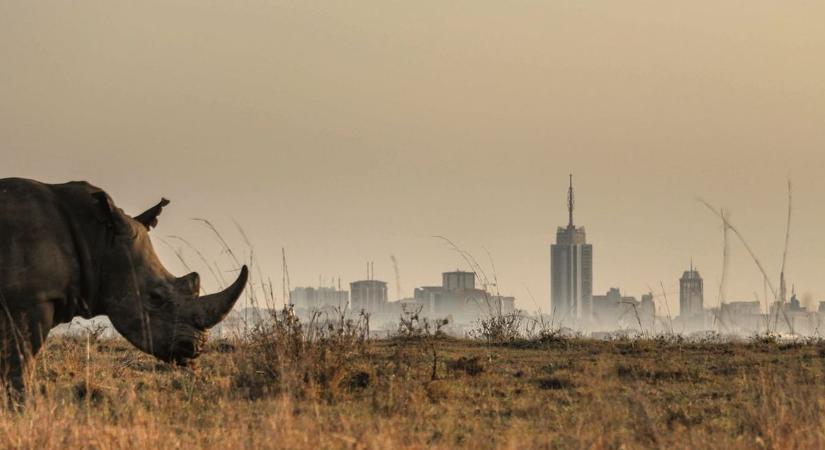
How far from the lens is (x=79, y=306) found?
1047 cm

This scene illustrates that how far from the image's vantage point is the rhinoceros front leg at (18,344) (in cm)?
986

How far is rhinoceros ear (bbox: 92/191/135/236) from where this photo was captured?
411 inches

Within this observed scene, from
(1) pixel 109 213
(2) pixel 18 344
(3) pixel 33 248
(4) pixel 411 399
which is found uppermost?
(1) pixel 109 213

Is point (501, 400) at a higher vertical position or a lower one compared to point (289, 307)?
lower

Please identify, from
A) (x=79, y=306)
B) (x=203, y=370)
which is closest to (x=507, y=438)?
(x=79, y=306)

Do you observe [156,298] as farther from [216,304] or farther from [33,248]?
[33,248]

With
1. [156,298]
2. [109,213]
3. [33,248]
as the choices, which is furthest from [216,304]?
[33,248]

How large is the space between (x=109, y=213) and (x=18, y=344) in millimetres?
1295

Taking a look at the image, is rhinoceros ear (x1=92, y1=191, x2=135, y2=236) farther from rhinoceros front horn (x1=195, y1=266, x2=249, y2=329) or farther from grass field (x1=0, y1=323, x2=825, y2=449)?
grass field (x1=0, y1=323, x2=825, y2=449)

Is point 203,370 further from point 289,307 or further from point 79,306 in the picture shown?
point 79,306

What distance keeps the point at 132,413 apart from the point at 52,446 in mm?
1216

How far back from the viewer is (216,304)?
10.5 metres

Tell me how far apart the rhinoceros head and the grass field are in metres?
0.53

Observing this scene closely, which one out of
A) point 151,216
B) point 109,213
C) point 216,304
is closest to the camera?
point 109,213
